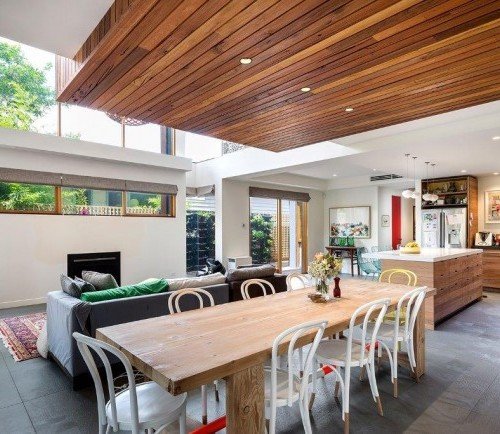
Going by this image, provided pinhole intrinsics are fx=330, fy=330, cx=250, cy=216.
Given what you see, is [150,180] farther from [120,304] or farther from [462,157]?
[462,157]

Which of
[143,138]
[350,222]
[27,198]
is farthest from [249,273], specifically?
[350,222]

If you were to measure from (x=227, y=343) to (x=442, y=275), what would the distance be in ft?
13.4

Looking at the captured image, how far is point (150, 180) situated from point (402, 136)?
16.9 feet

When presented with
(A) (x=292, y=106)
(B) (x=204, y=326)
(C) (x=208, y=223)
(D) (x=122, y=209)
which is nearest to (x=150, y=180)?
(D) (x=122, y=209)

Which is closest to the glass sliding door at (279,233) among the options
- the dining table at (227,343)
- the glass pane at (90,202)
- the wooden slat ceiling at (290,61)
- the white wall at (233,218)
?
the white wall at (233,218)

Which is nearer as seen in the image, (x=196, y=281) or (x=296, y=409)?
(x=296, y=409)

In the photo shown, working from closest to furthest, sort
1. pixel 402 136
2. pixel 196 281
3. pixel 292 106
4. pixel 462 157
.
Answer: pixel 292 106, pixel 196 281, pixel 402 136, pixel 462 157

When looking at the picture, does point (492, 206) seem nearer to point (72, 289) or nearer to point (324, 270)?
point (324, 270)

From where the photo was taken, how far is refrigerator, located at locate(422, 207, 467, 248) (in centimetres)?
747

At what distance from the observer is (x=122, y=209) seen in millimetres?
7020

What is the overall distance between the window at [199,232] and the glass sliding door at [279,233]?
109cm

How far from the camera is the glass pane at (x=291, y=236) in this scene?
9.51 m

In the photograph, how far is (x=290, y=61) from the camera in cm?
240

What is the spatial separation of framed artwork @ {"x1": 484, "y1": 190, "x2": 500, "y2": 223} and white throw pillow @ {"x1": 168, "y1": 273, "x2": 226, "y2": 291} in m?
6.90
